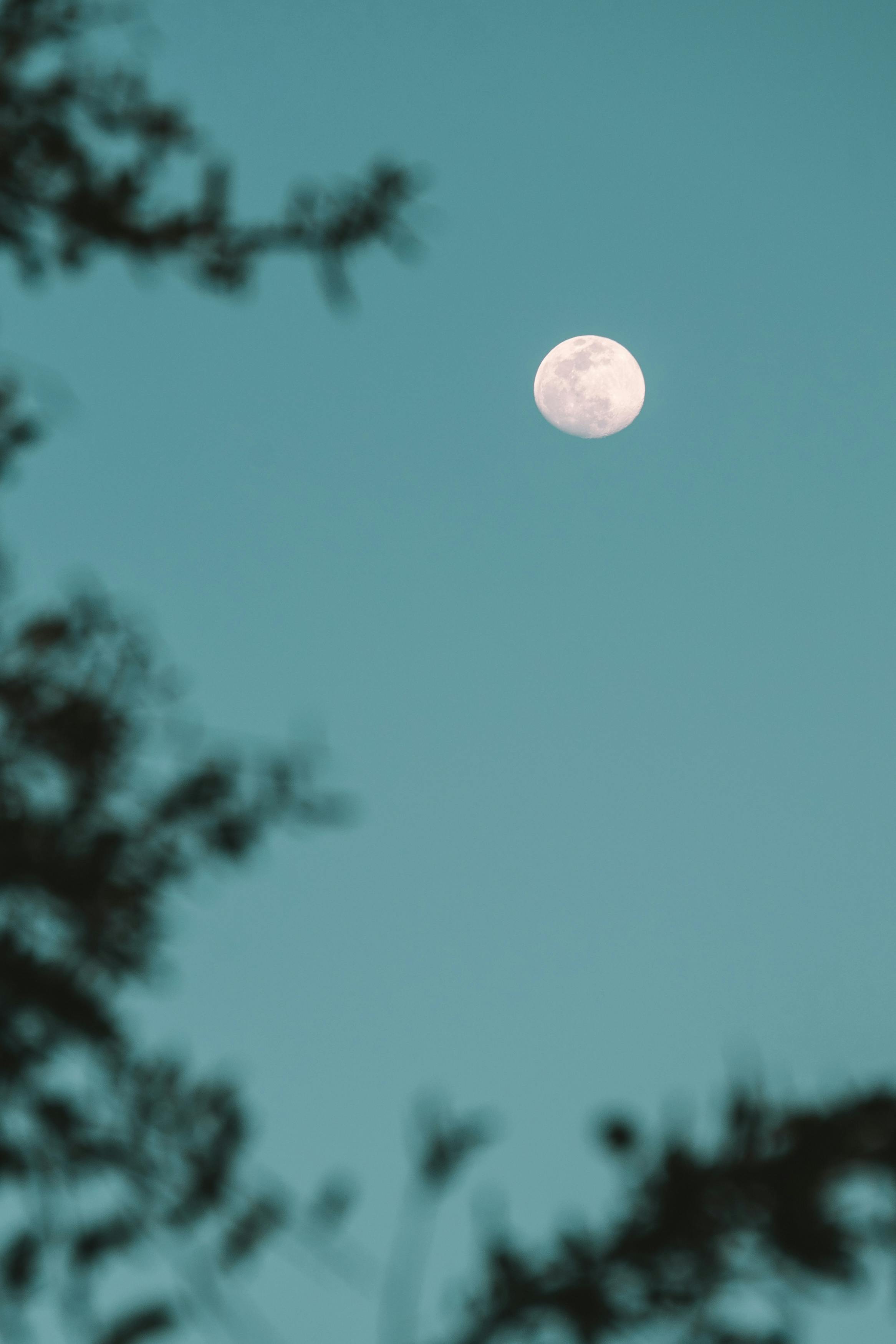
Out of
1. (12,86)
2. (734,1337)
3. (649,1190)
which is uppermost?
(12,86)

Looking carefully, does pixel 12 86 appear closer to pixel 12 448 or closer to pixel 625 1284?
pixel 12 448

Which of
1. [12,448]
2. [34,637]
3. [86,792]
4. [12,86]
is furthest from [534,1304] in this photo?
[12,86]

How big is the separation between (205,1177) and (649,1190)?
5.42 feet

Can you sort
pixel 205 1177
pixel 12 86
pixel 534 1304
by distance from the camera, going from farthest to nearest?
pixel 12 86
pixel 205 1177
pixel 534 1304

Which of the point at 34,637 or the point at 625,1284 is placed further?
the point at 34,637

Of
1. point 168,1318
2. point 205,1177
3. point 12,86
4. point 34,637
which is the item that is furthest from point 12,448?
point 168,1318

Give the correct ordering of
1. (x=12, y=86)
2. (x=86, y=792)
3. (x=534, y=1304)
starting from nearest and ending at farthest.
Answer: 1. (x=534, y=1304)
2. (x=86, y=792)
3. (x=12, y=86)

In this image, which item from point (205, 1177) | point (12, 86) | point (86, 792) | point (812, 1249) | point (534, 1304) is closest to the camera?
point (812, 1249)

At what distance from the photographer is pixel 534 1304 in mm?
3467

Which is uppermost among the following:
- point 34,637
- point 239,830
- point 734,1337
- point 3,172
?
point 3,172

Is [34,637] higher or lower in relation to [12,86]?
lower

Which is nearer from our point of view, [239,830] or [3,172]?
[239,830]

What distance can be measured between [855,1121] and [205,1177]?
2.36 meters

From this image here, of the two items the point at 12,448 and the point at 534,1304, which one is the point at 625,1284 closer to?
the point at 534,1304
